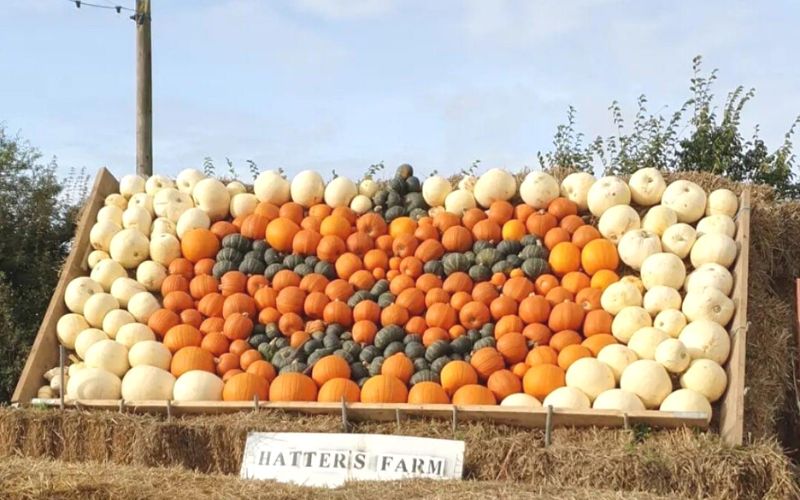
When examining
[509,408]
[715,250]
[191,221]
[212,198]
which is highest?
[212,198]

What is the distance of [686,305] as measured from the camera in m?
7.54

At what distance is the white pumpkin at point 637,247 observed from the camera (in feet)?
26.7

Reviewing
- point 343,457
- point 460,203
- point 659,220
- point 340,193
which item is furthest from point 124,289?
point 659,220

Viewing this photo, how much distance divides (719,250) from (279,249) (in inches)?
162

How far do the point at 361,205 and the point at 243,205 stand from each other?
1.23 m

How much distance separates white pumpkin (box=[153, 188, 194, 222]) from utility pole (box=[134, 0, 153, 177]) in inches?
109

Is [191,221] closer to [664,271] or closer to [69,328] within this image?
[69,328]

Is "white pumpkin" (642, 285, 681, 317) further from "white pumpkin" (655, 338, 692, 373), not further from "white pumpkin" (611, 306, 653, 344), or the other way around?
"white pumpkin" (655, 338, 692, 373)

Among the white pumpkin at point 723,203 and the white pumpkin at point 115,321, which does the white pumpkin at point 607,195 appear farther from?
the white pumpkin at point 115,321

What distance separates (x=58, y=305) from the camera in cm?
886

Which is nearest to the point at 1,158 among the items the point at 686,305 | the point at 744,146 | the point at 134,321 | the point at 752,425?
the point at 134,321

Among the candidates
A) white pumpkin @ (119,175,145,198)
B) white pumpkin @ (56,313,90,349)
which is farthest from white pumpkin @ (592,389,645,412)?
white pumpkin @ (119,175,145,198)

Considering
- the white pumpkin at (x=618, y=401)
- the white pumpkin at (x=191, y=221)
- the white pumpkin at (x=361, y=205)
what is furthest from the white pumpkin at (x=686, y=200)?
the white pumpkin at (x=191, y=221)

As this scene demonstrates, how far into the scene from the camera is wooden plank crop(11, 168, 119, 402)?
27.0 feet
